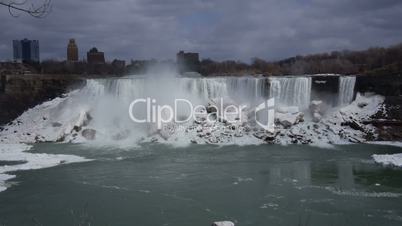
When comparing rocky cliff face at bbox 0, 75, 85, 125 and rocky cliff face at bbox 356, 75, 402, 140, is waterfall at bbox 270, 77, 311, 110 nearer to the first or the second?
rocky cliff face at bbox 356, 75, 402, 140

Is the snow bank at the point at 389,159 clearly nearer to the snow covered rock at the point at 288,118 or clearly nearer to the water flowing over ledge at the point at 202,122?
the water flowing over ledge at the point at 202,122

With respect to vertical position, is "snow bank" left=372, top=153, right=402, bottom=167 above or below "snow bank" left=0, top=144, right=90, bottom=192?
above

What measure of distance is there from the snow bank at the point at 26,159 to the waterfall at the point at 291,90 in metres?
14.1

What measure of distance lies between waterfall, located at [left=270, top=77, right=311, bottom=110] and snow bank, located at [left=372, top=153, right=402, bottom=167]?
10.4 meters

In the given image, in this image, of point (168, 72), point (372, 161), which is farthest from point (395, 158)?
point (168, 72)

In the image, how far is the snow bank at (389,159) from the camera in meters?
19.2

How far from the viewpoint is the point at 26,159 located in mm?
21656

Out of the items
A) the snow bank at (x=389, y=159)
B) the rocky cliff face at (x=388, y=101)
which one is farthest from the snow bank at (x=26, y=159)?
the rocky cliff face at (x=388, y=101)

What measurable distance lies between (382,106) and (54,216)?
74.5 ft

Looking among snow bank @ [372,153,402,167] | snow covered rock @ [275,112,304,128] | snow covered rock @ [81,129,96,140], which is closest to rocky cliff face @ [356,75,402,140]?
snow covered rock @ [275,112,304,128]

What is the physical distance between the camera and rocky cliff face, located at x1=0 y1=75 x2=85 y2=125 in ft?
111

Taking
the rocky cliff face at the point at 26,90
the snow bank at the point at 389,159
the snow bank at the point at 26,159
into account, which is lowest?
the snow bank at the point at 26,159

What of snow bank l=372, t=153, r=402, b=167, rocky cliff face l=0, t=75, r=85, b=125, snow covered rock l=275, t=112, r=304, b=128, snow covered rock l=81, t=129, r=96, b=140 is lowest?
snow covered rock l=81, t=129, r=96, b=140

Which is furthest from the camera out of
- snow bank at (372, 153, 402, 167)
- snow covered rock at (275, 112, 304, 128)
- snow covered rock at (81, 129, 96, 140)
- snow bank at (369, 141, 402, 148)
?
snow covered rock at (81, 129, 96, 140)
